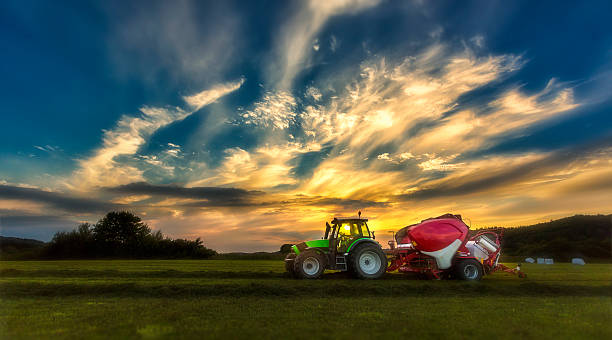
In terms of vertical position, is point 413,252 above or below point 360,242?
below

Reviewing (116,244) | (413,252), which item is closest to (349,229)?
(413,252)

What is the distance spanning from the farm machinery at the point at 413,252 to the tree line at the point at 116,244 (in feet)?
126

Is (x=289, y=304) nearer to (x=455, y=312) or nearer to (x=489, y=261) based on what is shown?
(x=455, y=312)

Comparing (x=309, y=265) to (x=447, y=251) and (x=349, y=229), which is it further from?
(x=447, y=251)

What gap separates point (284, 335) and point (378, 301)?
487cm

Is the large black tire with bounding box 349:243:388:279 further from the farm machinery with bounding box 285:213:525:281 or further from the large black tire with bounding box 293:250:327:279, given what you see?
the large black tire with bounding box 293:250:327:279

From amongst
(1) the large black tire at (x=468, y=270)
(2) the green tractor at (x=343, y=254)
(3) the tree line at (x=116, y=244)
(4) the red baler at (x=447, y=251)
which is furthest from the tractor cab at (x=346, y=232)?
(3) the tree line at (x=116, y=244)

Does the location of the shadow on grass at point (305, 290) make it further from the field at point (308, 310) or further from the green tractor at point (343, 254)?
the green tractor at point (343, 254)

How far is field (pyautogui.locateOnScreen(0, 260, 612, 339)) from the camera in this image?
21.3 ft

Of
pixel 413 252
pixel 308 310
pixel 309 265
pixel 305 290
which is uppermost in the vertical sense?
pixel 413 252

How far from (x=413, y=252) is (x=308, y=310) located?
915 cm

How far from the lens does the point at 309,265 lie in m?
15.1

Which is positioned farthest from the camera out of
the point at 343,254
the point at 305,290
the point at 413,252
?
the point at 413,252

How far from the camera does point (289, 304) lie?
9.55 m
